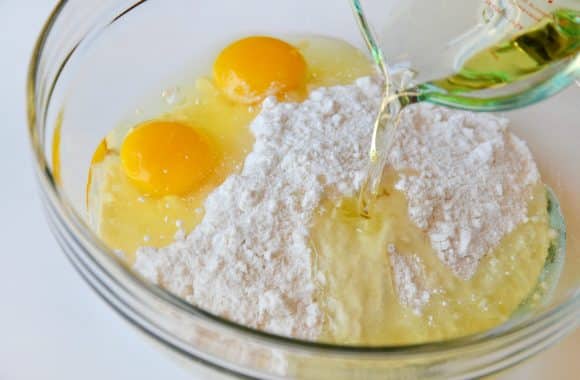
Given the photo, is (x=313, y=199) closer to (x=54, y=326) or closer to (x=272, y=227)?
(x=272, y=227)

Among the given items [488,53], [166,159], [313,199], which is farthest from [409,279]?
[166,159]

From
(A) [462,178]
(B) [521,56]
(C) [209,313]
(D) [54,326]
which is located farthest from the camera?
(A) [462,178]

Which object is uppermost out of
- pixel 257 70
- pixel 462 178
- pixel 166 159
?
pixel 257 70

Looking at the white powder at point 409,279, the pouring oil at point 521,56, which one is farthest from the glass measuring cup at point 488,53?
the white powder at point 409,279

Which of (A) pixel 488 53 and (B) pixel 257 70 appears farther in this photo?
(B) pixel 257 70

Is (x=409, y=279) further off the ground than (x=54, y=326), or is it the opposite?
(x=54, y=326)

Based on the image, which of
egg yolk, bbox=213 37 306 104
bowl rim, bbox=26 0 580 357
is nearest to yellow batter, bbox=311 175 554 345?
bowl rim, bbox=26 0 580 357

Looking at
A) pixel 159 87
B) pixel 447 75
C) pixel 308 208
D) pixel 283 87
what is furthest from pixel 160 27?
pixel 447 75

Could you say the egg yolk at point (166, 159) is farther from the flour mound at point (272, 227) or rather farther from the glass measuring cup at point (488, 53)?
the glass measuring cup at point (488, 53)
